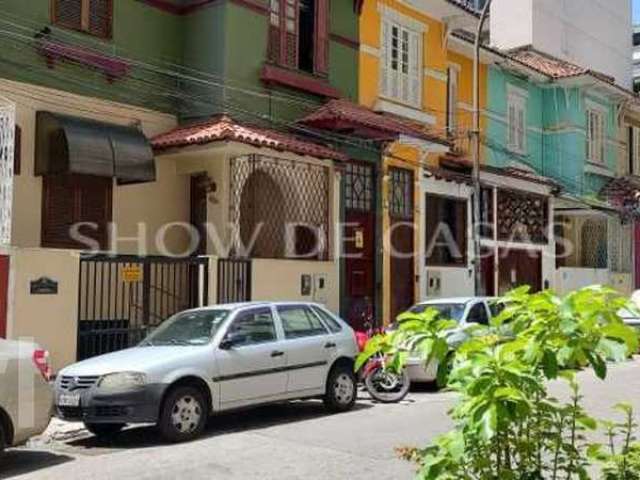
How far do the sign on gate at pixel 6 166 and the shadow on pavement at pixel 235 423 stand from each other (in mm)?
4191

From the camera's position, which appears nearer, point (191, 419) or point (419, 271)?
point (191, 419)

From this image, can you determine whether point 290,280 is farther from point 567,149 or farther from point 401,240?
point 567,149

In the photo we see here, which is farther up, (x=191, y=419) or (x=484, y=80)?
(x=484, y=80)

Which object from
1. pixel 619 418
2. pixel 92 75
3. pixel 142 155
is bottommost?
pixel 619 418

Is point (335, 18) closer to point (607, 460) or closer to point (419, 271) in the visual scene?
point (419, 271)

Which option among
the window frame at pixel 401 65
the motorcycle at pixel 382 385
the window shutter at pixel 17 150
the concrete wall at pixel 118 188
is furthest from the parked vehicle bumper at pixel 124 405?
the window frame at pixel 401 65

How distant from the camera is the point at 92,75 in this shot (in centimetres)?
1520

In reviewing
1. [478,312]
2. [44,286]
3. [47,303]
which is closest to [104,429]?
[47,303]

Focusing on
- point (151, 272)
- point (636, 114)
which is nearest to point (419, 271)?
point (151, 272)

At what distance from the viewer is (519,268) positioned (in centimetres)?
2572

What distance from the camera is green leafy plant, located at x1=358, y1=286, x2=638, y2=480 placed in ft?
10.6

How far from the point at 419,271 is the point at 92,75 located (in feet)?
31.5

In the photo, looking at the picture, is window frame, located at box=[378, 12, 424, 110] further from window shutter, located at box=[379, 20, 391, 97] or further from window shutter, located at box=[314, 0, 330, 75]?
window shutter, located at box=[314, 0, 330, 75]

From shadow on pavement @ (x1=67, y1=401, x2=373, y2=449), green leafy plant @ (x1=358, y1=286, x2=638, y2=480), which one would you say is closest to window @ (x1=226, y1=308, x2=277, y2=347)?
shadow on pavement @ (x1=67, y1=401, x2=373, y2=449)
